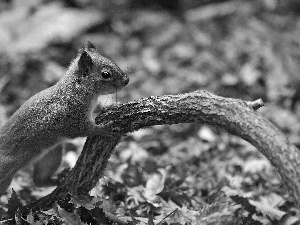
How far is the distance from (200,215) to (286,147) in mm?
910

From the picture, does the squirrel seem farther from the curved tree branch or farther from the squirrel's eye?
the curved tree branch

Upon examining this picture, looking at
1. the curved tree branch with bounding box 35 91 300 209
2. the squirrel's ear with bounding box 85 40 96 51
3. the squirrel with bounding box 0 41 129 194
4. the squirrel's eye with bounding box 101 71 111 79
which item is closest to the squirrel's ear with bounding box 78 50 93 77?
the squirrel with bounding box 0 41 129 194

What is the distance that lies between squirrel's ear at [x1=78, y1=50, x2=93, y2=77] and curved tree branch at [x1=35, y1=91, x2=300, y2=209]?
40 centimetres

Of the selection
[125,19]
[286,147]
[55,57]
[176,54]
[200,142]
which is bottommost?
[286,147]

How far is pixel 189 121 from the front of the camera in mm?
3947

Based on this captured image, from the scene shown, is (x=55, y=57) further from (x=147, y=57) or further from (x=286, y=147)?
(x=286, y=147)

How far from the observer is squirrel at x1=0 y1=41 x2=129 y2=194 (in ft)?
13.9

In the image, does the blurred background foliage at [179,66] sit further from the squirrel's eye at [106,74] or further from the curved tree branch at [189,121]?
the squirrel's eye at [106,74]

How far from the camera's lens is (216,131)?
25.4ft

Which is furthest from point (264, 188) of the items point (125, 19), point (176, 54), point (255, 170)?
point (125, 19)

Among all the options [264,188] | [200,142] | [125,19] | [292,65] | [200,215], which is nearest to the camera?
[200,215]

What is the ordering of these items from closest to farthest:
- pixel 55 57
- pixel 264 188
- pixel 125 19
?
1. pixel 264 188
2. pixel 55 57
3. pixel 125 19

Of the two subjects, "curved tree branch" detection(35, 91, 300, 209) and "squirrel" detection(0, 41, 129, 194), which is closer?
"curved tree branch" detection(35, 91, 300, 209)

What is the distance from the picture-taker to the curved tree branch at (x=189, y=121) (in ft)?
11.8
